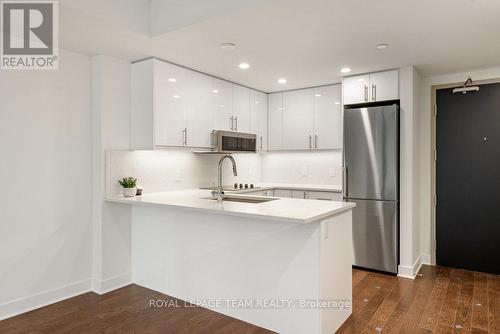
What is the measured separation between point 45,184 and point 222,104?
7.19ft

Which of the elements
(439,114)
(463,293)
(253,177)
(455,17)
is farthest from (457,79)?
(253,177)

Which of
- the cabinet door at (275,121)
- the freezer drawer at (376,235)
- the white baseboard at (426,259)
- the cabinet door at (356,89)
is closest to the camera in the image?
the freezer drawer at (376,235)

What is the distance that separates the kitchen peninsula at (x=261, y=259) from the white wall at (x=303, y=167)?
6.58 ft

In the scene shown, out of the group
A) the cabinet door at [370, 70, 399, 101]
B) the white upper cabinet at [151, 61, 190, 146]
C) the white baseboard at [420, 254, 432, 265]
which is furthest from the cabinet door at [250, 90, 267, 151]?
the white baseboard at [420, 254, 432, 265]

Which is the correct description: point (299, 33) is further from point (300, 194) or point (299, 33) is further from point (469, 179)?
point (469, 179)

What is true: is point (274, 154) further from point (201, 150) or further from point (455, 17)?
point (455, 17)

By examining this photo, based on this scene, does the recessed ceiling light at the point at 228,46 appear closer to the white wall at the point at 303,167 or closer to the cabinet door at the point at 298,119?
the cabinet door at the point at 298,119

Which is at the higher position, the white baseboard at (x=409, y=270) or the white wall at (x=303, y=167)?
the white wall at (x=303, y=167)

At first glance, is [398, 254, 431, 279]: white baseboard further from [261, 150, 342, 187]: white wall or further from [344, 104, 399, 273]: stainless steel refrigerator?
[261, 150, 342, 187]: white wall

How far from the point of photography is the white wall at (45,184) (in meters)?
2.77

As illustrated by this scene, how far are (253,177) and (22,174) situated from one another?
3294mm

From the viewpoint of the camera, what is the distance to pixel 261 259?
2.59m

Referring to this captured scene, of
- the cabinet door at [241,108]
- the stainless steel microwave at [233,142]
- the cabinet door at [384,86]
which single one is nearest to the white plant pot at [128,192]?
the stainless steel microwave at [233,142]

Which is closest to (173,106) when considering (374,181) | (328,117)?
(328,117)
